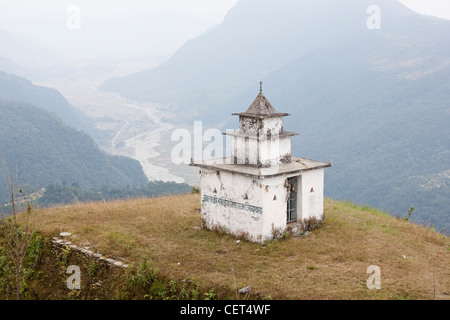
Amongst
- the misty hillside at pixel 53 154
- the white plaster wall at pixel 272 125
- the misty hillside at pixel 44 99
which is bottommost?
the misty hillside at pixel 53 154

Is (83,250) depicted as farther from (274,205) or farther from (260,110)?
(260,110)

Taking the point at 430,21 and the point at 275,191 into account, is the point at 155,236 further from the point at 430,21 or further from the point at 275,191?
the point at 430,21

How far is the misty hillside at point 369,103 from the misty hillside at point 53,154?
36.0 m

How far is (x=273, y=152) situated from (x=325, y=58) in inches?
5964

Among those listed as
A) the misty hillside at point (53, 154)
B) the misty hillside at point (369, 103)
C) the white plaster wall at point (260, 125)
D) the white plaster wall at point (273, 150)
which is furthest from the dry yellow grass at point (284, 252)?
the misty hillside at point (53, 154)

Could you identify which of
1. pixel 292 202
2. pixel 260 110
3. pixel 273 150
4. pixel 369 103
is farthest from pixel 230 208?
pixel 369 103

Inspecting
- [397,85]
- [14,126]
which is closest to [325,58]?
[397,85]

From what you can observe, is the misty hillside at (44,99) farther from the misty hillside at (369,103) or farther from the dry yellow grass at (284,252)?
the dry yellow grass at (284,252)

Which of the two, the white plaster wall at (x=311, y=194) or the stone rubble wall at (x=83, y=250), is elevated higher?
the white plaster wall at (x=311, y=194)

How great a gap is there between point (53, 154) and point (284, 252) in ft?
255

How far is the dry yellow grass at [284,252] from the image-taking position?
11344 mm

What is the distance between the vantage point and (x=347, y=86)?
134m

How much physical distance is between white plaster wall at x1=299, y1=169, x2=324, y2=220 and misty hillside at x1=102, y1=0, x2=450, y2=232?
23.6 m
